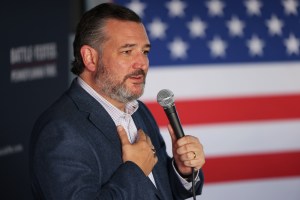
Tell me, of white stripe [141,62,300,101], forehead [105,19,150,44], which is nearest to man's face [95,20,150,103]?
forehead [105,19,150,44]

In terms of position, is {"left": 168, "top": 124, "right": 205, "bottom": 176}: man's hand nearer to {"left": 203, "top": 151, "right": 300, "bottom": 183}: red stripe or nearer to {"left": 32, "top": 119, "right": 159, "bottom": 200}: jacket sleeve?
{"left": 32, "top": 119, "right": 159, "bottom": 200}: jacket sleeve

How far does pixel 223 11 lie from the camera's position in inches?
125

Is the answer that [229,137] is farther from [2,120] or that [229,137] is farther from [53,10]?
[2,120]

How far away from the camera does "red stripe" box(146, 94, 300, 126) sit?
3104 millimetres

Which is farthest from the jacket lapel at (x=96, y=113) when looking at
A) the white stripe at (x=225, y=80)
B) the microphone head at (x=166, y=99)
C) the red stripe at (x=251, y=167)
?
the red stripe at (x=251, y=167)

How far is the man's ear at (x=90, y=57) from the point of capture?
151cm

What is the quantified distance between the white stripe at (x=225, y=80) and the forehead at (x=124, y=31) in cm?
152

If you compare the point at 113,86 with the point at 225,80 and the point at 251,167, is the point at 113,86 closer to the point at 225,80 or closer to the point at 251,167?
the point at 225,80

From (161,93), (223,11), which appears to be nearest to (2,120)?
(161,93)

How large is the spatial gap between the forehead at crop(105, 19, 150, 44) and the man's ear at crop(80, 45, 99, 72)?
66 millimetres

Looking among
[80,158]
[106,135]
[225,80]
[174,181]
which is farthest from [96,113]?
[225,80]

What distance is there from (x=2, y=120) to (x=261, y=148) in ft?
5.77

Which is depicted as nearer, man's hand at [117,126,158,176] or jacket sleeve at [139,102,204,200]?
man's hand at [117,126,158,176]

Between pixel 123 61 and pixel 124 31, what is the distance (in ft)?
0.26
